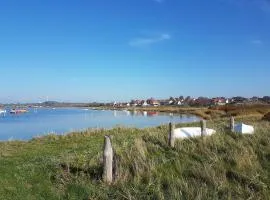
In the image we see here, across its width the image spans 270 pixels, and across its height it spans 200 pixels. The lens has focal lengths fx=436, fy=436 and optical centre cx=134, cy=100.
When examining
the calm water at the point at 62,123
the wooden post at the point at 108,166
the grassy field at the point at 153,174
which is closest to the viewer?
the grassy field at the point at 153,174

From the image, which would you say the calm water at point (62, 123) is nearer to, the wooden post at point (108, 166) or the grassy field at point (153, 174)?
the grassy field at point (153, 174)

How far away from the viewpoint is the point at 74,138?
71.2ft

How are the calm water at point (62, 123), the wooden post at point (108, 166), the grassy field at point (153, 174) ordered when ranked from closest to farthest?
the grassy field at point (153, 174)
the wooden post at point (108, 166)
the calm water at point (62, 123)

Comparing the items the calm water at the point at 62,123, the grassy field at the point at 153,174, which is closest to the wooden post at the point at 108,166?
the grassy field at the point at 153,174

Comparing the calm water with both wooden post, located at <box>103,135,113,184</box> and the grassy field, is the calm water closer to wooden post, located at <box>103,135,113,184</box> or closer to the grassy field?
the grassy field

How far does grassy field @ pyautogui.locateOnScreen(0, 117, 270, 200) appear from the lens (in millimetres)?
9172

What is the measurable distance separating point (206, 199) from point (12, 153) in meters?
8.94

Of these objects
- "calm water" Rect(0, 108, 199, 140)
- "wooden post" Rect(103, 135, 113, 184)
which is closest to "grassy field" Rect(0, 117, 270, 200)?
"wooden post" Rect(103, 135, 113, 184)

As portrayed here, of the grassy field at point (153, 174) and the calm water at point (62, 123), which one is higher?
the grassy field at point (153, 174)

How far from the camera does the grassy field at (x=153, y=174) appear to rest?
9172mm

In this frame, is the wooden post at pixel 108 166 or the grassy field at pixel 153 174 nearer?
the grassy field at pixel 153 174

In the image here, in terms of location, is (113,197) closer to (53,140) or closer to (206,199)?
(206,199)

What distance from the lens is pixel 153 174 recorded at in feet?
34.8

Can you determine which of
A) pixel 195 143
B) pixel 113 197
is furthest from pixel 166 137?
pixel 113 197
